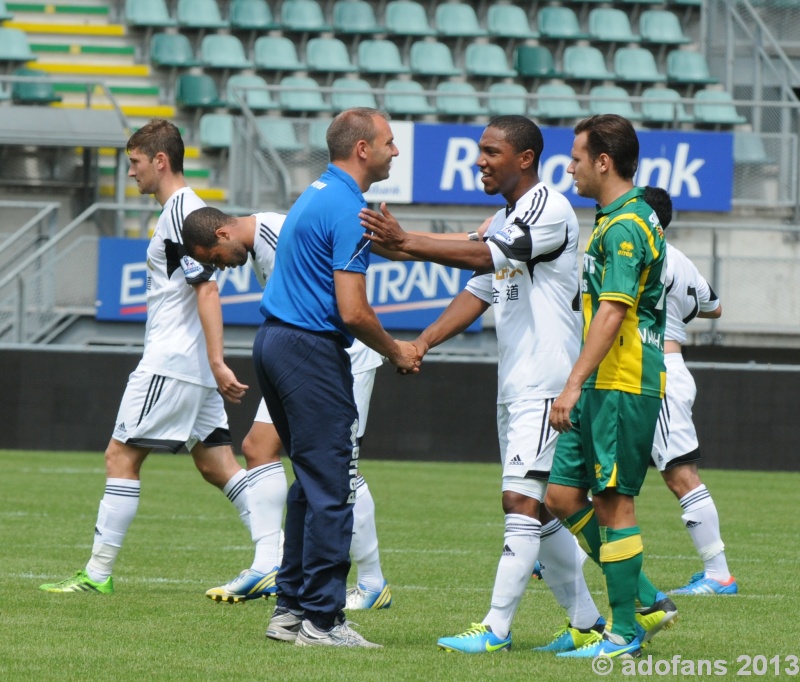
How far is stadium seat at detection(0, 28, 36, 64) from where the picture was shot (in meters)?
19.8

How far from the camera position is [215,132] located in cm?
2012

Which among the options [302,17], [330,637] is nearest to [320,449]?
[330,637]

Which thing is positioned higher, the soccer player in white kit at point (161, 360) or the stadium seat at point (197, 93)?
the stadium seat at point (197, 93)

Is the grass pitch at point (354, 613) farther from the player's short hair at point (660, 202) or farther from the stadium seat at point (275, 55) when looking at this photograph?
the stadium seat at point (275, 55)

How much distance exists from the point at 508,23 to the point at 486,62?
114 centimetres

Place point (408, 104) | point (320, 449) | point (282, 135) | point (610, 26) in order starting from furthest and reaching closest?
1. point (610, 26)
2. point (408, 104)
3. point (282, 135)
4. point (320, 449)

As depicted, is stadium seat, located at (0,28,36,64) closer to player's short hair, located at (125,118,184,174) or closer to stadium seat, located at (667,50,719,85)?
stadium seat, located at (667,50,719,85)

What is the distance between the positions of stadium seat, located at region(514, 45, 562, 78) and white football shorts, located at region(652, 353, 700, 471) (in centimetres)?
1498

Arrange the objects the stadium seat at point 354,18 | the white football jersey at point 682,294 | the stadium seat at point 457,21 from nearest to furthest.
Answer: the white football jersey at point 682,294 < the stadium seat at point 354,18 < the stadium seat at point 457,21

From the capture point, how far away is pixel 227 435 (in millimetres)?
7230

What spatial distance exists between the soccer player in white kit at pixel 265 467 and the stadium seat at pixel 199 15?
15175 millimetres

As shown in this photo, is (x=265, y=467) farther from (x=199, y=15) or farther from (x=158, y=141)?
(x=199, y=15)

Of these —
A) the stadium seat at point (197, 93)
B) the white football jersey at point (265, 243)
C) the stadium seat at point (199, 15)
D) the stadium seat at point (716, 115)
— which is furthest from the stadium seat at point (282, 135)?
the white football jersey at point (265, 243)

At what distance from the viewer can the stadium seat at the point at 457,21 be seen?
73.8 ft
